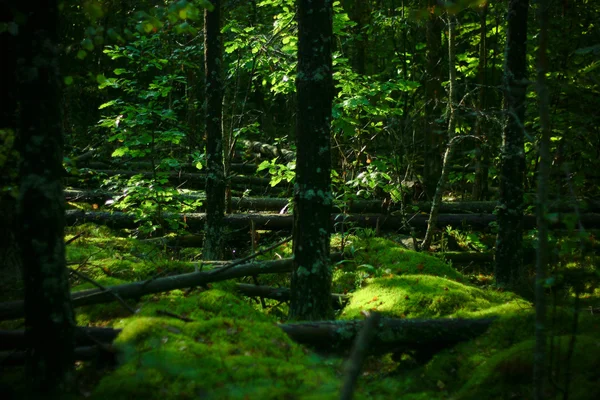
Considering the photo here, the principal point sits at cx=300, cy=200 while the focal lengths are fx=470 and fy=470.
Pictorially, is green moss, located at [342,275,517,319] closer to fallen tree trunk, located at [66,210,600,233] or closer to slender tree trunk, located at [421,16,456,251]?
slender tree trunk, located at [421,16,456,251]

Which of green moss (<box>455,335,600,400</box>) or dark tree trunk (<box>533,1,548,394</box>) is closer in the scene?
dark tree trunk (<box>533,1,548,394</box>)

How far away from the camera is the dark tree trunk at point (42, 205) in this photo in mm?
3107

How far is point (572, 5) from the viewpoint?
921cm

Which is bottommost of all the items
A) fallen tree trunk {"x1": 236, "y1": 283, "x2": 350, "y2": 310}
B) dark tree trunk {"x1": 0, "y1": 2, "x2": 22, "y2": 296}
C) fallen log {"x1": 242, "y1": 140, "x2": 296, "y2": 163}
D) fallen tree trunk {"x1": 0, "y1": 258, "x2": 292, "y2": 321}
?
fallen tree trunk {"x1": 236, "y1": 283, "x2": 350, "y2": 310}

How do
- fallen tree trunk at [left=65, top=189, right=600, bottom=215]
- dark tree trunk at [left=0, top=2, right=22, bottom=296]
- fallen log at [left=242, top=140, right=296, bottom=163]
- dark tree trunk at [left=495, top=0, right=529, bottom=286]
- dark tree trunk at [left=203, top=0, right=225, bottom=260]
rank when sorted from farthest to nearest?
1. fallen log at [left=242, top=140, right=296, bottom=163]
2. fallen tree trunk at [left=65, top=189, right=600, bottom=215]
3. dark tree trunk at [left=203, top=0, right=225, bottom=260]
4. dark tree trunk at [left=495, top=0, right=529, bottom=286]
5. dark tree trunk at [left=0, top=2, right=22, bottom=296]

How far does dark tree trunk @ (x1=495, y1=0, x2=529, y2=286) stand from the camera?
7031 millimetres

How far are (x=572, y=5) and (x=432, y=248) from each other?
5.58 metres

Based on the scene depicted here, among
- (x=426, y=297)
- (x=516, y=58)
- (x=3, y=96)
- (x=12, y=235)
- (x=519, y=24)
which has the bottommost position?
→ (x=426, y=297)

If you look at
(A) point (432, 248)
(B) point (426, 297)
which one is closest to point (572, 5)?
(A) point (432, 248)

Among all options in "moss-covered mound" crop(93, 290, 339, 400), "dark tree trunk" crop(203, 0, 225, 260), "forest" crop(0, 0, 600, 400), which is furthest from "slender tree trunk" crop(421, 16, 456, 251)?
"moss-covered mound" crop(93, 290, 339, 400)

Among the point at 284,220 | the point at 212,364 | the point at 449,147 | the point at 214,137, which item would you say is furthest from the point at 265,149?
the point at 212,364

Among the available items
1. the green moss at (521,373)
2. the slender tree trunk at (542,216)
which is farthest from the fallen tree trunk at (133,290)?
the slender tree trunk at (542,216)

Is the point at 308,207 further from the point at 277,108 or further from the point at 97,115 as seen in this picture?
the point at 277,108

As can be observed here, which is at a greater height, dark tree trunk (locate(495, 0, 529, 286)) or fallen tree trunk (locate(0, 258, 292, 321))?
dark tree trunk (locate(495, 0, 529, 286))
